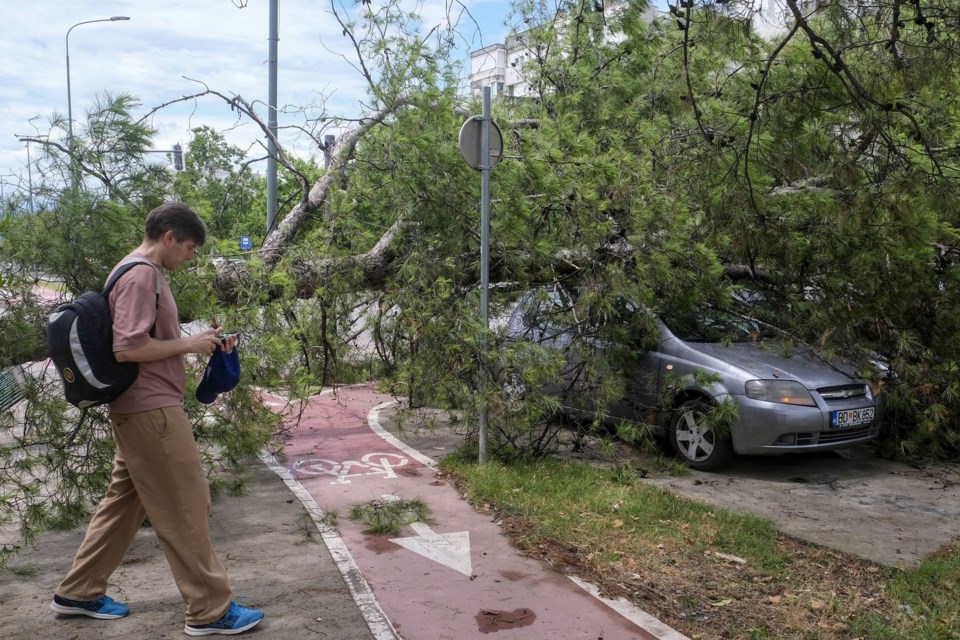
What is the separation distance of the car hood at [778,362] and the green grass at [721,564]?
59.2 inches

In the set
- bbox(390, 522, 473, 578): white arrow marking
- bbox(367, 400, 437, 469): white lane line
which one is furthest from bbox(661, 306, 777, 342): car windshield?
bbox(390, 522, 473, 578): white arrow marking

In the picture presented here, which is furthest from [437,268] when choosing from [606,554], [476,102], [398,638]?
[398,638]

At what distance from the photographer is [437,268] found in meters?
7.68

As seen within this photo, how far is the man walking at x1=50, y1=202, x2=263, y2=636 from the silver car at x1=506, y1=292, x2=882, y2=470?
3.83 m

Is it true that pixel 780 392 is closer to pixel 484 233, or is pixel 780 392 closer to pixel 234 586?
pixel 484 233

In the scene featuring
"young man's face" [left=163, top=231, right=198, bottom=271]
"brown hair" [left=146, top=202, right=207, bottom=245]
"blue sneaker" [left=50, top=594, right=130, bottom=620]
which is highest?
"brown hair" [left=146, top=202, right=207, bottom=245]

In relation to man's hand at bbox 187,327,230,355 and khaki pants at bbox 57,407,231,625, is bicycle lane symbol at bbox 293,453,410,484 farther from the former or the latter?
man's hand at bbox 187,327,230,355

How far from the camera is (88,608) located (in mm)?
4262

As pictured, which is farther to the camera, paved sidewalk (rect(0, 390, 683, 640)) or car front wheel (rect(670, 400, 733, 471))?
car front wheel (rect(670, 400, 733, 471))

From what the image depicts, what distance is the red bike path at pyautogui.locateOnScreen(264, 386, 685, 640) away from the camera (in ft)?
14.2

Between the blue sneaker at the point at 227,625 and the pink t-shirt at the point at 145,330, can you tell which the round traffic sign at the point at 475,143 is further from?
the blue sneaker at the point at 227,625

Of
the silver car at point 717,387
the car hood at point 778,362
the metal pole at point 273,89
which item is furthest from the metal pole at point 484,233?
the metal pole at point 273,89

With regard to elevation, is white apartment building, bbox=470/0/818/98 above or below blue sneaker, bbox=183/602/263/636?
above

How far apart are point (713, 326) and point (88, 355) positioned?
19.8 feet
